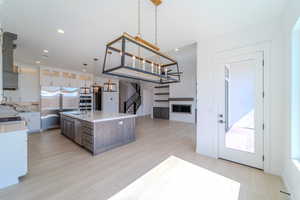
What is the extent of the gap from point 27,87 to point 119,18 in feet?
18.7

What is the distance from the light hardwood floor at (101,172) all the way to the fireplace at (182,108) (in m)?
4.20

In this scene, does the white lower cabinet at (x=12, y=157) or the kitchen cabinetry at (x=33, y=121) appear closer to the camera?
the white lower cabinet at (x=12, y=157)

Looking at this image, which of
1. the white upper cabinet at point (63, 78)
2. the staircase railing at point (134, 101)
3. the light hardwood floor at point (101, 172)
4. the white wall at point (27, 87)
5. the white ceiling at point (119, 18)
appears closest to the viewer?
the light hardwood floor at point (101, 172)

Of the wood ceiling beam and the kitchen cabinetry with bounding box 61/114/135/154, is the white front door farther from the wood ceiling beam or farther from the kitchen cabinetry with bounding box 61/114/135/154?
the kitchen cabinetry with bounding box 61/114/135/154

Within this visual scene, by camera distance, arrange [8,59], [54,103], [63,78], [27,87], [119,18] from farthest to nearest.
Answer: [63,78] < [54,103] < [27,87] < [8,59] < [119,18]

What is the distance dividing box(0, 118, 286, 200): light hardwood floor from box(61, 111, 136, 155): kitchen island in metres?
0.22

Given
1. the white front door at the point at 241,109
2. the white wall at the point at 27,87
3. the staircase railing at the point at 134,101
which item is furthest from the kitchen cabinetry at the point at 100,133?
the staircase railing at the point at 134,101

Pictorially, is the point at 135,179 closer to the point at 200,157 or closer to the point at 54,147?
the point at 200,157

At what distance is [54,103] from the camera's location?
579 cm

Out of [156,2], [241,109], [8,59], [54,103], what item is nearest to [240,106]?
[241,109]

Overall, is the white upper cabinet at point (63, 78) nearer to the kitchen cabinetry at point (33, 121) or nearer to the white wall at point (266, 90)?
the kitchen cabinetry at point (33, 121)

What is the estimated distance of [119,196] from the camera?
1.83 m

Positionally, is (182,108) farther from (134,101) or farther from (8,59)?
(8,59)

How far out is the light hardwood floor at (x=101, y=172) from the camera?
6.22ft
